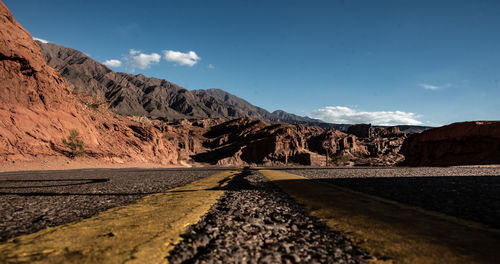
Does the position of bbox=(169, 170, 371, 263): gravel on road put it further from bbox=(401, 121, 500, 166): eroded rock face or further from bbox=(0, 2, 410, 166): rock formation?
bbox=(401, 121, 500, 166): eroded rock face

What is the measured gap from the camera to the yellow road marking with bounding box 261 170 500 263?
2.27 metres

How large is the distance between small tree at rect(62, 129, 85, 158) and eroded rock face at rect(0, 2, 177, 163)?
78 centimetres

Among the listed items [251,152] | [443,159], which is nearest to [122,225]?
[443,159]

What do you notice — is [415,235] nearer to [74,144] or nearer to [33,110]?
[74,144]

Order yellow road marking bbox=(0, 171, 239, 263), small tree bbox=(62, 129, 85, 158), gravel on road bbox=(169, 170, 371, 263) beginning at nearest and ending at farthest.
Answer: yellow road marking bbox=(0, 171, 239, 263) < gravel on road bbox=(169, 170, 371, 263) < small tree bbox=(62, 129, 85, 158)

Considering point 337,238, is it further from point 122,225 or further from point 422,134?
point 422,134

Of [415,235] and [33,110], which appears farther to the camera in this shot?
[33,110]

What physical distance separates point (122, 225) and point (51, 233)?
2.57 feet

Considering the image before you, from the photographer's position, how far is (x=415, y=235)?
→ 2.91 m

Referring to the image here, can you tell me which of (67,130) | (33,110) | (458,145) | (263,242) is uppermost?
(33,110)

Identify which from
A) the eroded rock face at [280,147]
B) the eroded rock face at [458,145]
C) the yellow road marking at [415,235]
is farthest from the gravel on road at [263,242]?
the eroded rock face at [280,147]

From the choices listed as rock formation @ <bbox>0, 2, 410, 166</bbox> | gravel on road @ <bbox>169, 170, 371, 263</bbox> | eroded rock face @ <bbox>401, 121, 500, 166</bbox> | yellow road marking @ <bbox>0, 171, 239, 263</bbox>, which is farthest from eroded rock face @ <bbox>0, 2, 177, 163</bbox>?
eroded rock face @ <bbox>401, 121, 500, 166</bbox>

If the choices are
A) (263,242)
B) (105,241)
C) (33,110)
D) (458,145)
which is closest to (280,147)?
(458,145)

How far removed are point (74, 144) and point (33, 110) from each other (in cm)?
752
